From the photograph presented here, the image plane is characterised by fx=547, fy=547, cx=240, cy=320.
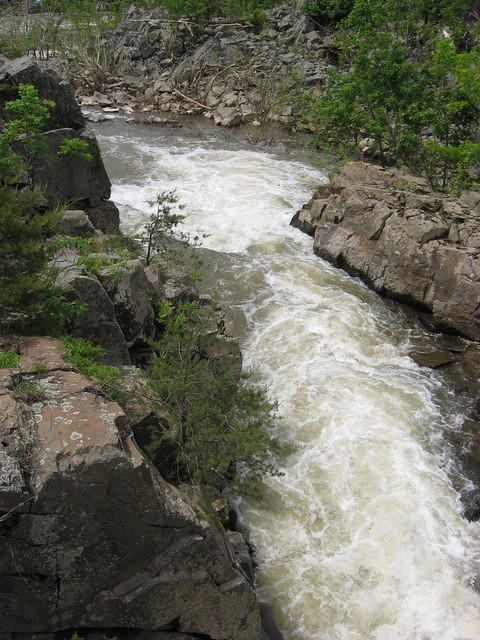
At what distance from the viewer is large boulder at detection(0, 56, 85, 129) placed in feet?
47.9

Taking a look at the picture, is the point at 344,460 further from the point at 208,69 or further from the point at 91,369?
the point at 208,69

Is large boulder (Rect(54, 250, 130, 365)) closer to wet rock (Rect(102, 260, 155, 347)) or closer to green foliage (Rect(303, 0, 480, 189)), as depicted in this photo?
wet rock (Rect(102, 260, 155, 347))

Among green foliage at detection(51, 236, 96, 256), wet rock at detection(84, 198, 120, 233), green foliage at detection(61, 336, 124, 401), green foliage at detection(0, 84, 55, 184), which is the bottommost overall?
wet rock at detection(84, 198, 120, 233)

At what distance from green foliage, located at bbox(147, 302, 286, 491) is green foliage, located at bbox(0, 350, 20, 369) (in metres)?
1.94

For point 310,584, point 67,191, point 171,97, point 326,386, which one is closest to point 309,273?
point 326,386

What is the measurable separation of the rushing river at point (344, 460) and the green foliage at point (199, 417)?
1433 millimetres

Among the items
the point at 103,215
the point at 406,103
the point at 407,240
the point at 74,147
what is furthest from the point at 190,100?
the point at 407,240

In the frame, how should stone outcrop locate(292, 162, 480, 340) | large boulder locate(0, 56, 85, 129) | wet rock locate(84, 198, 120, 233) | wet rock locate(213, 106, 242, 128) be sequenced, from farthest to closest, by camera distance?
wet rock locate(213, 106, 242, 128) < wet rock locate(84, 198, 120, 233) < stone outcrop locate(292, 162, 480, 340) < large boulder locate(0, 56, 85, 129)

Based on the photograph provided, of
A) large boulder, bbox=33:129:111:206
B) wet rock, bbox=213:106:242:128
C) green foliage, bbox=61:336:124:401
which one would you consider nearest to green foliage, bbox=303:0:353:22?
wet rock, bbox=213:106:242:128

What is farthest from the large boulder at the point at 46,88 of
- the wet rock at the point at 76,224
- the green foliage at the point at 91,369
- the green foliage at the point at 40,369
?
the green foliage at the point at 40,369

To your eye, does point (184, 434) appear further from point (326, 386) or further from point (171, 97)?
point (171, 97)

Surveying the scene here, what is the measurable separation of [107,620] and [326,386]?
300 inches

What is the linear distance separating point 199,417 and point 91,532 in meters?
2.72

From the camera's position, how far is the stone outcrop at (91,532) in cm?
551
